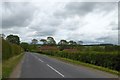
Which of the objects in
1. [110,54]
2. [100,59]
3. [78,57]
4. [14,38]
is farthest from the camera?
[14,38]

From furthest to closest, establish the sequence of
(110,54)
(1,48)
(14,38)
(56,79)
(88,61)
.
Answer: (14,38) < (88,61) < (1,48) < (110,54) < (56,79)

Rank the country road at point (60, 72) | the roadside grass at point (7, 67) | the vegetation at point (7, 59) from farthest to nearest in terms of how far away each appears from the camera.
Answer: the vegetation at point (7, 59) < the roadside grass at point (7, 67) < the country road at point (60, 72)

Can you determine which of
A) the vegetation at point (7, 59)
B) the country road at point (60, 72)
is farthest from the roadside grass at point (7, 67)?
the country road at point (60, 72)

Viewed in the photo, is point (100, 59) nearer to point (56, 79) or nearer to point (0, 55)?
point (0, 55)

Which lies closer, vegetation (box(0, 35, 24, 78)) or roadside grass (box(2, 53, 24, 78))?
roadside grass (box(2, 53, 24, 78))

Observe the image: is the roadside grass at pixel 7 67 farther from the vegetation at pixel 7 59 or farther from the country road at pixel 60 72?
the country road at pixel 60 72

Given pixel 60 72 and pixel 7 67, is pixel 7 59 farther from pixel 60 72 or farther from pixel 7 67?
pixel 60 72

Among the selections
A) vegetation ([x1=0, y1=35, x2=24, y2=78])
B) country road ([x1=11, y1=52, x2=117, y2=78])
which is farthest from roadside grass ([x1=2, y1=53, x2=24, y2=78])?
country road ([x1=11, y1=52, x2=117, y2=78])

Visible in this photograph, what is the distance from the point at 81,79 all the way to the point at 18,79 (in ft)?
12.1

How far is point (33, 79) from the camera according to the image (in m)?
13.8

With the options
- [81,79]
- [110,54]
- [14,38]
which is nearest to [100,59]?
[110,54]

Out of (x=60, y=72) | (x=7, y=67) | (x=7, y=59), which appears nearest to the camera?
(x=60, y=72)

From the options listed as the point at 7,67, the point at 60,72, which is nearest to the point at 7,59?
the point at 7,67

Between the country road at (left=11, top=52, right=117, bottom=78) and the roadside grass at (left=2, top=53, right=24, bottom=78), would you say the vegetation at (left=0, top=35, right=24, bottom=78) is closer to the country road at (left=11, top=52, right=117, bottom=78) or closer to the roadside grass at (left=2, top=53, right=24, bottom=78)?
the roadside grass at (left=2, top=53, right=24, bottom=78)
